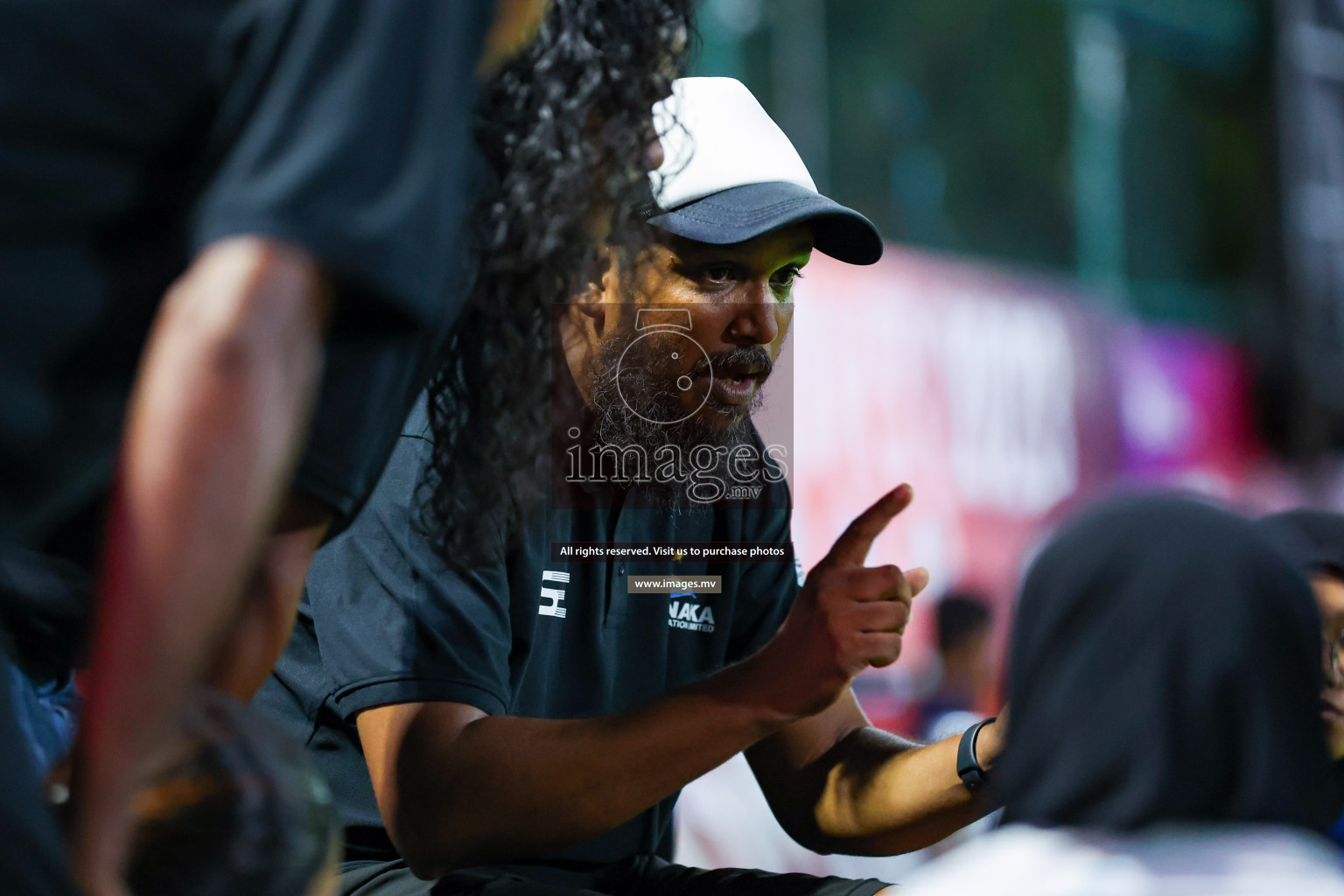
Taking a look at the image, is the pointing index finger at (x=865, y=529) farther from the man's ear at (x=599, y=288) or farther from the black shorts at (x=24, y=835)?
the black shorts at (x=24, y=835)

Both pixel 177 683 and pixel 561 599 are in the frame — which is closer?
pixel 177 683

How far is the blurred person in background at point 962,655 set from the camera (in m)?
4.97

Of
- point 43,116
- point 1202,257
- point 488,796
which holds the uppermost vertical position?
point 1202,257

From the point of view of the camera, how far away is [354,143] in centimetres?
87

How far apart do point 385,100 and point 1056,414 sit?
279 inches

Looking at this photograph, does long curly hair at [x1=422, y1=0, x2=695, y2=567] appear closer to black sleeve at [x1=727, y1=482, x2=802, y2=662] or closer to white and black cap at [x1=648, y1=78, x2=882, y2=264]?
white and black cap at [x1=648, y1=78, x2=882, y2=264]

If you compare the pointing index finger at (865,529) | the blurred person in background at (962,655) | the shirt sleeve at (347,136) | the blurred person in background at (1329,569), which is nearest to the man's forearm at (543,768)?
the pointing index finger at (865,529)

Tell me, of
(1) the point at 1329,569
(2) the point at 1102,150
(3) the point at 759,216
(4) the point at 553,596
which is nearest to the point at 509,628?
(4) the point at 553,596

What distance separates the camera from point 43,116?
0.89 metres

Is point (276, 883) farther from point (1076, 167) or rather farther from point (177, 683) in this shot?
point (1076, 167)

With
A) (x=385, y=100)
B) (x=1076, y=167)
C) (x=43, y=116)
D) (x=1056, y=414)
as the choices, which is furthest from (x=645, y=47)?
(x=1076, y=167)

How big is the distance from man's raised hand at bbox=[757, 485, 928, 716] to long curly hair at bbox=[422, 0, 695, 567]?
1.40 feet

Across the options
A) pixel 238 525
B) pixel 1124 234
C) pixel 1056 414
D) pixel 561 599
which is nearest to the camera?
pixel 238 525

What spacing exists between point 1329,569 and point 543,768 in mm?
1365
